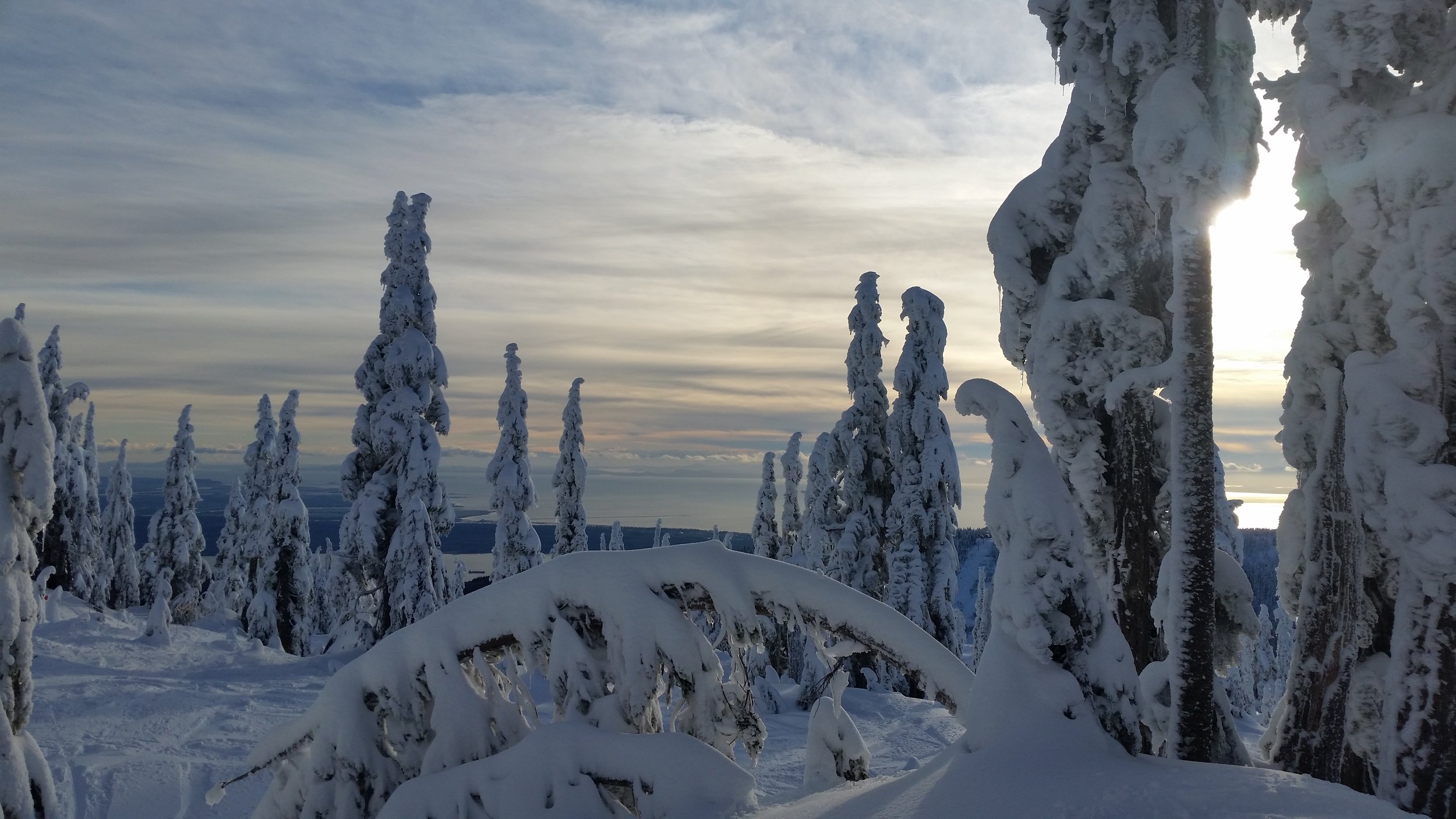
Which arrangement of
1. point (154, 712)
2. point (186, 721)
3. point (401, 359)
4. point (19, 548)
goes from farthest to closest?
point (401, 359), point (154, 712), point (186, 721), point (19, 548)

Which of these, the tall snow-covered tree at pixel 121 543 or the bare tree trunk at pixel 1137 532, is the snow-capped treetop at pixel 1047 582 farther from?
the tall snow-covered tree at pixel 121 543

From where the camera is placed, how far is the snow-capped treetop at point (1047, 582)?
5711 mm

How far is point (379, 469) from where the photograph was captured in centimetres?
2645

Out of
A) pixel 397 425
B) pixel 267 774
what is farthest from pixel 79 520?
pixel 267 774

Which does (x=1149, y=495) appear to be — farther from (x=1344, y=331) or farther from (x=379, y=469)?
(x=379, y=469)

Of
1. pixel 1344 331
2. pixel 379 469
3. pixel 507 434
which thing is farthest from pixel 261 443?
pixel 1344 331

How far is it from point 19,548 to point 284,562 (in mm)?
29378

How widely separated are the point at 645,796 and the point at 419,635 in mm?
1969

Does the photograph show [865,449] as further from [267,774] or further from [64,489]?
[64,489]

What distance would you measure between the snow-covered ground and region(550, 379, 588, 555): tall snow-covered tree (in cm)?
1215

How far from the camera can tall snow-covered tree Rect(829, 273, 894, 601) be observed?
2805 centimetres

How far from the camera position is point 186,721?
743 inches

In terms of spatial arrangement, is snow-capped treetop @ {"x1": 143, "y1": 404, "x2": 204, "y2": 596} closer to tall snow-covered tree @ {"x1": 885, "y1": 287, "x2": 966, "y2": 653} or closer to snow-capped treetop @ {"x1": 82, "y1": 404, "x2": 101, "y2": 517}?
snow-capped treetop @ {"x1": 82, "y1": 404, "x2": 101, "y2": 517}

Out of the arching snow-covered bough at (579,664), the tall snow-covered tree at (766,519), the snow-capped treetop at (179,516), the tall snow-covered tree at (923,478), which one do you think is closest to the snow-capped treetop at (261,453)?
the snow-capped treetop at (179,516)
